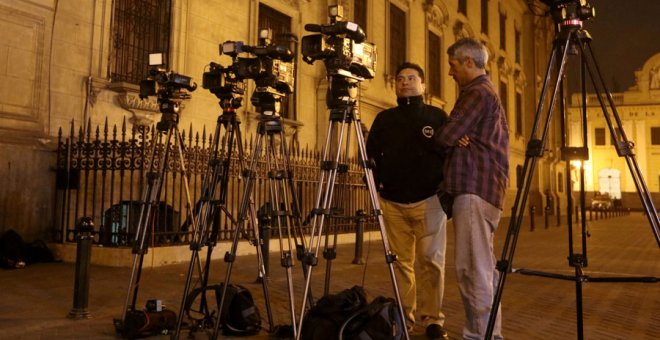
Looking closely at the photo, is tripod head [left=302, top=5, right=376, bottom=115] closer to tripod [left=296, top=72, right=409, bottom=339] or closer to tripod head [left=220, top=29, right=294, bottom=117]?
tripod [left=296, top=72, right=409, bottom=339]

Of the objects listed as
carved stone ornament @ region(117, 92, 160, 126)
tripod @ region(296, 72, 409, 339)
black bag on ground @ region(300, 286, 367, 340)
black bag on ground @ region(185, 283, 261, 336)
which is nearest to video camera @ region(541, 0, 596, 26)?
tripod @ region(296, 72, 409, 339)

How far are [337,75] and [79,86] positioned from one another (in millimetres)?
7194

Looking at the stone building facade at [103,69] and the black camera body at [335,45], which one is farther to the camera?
the stone building facade at [103,69]

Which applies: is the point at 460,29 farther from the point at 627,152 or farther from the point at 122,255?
the point at 627,152

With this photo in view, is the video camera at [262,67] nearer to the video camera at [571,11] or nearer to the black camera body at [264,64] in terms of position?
the black camera body at [264,64]

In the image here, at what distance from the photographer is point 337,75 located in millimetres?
4113

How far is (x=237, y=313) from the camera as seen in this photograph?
4473mm

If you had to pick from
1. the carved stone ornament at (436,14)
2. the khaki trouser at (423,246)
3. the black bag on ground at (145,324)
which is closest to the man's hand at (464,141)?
the khaki trouser at (423,246)

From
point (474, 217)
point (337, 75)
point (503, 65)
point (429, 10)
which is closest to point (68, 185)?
point (337, 75)

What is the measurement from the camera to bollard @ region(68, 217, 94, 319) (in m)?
5.09

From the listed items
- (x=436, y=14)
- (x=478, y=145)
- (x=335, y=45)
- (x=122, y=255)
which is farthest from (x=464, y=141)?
(x=436, y=14)

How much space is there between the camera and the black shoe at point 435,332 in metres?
4.41

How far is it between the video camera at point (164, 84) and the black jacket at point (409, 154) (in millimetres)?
1845

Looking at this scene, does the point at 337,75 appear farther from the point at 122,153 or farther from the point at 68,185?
the point at 68,185
